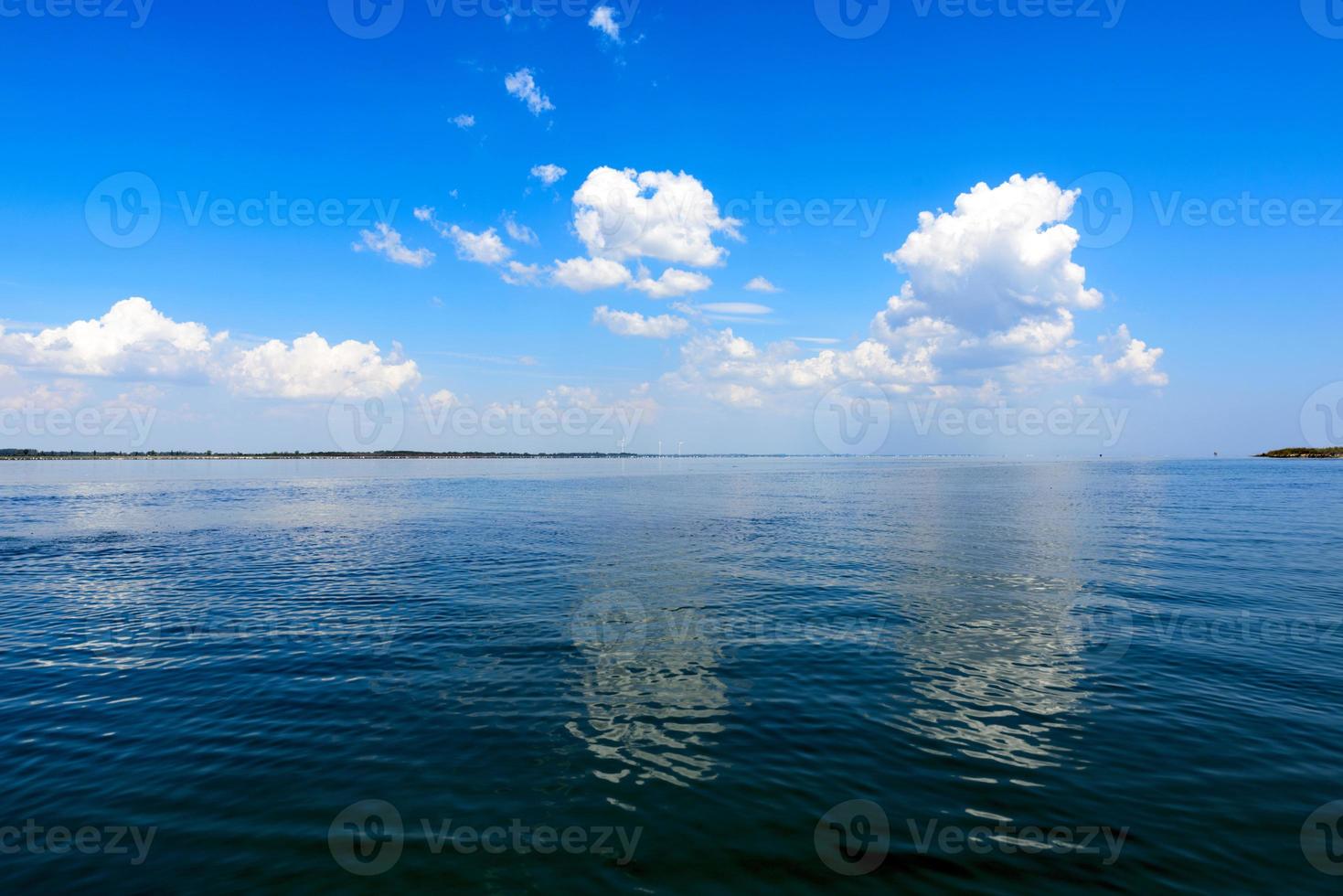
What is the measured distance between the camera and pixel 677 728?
1602cm

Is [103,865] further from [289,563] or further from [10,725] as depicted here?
[289,563]

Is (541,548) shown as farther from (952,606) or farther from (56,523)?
(56,523)

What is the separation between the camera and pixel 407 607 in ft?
93.5

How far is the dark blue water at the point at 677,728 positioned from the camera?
11.0m

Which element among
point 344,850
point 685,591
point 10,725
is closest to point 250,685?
point 10,725

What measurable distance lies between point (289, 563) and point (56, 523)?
43.9m

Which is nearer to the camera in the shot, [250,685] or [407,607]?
[250,685]

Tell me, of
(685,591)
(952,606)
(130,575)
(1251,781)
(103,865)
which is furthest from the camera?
(130,575)

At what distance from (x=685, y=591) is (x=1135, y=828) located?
70.5ft

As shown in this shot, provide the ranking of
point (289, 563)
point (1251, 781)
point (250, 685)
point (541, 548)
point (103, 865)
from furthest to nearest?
point (541, 548), point (289, 563), point (250, 685), point (1251, 781), point (103, 865)

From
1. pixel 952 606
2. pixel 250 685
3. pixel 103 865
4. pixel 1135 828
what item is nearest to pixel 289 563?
pixel 250 685

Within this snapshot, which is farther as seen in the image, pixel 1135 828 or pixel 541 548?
pixel 541 548

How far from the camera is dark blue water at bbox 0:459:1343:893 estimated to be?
433 inches

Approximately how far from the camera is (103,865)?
10844mm
